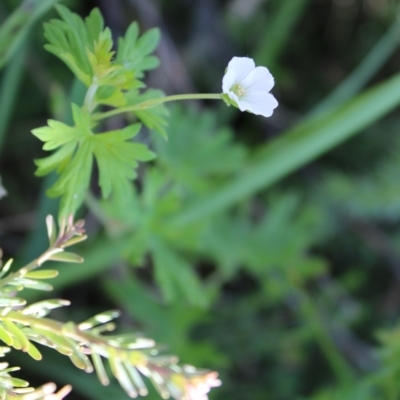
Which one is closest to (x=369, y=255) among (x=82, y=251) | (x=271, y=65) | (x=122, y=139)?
(x=271, y=65)

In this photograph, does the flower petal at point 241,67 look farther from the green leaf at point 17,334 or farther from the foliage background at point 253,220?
the foliage background at point 253,220

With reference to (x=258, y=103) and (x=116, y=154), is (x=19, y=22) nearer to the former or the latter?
(x=116, y=154)

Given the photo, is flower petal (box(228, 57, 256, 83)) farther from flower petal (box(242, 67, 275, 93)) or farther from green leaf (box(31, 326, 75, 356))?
green leaf (box(31, 326, 75, 356))

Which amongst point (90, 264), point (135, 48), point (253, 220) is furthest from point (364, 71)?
point (135, 48)

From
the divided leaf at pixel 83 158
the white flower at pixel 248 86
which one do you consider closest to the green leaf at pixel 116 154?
the divided leaf at pixel 83 158

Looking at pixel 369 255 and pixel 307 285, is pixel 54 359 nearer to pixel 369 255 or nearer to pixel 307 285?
pixel 307 285

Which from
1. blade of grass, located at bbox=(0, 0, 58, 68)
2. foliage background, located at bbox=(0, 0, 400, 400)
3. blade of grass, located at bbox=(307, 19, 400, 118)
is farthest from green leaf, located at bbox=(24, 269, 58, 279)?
blade of grass, located at bbox=(307, 19, 400, 118)
